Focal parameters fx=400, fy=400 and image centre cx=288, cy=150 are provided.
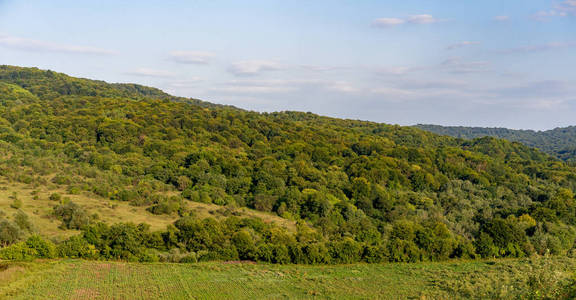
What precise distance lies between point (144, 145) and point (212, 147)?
12584mm

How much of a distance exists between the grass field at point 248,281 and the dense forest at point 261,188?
219 centimetres

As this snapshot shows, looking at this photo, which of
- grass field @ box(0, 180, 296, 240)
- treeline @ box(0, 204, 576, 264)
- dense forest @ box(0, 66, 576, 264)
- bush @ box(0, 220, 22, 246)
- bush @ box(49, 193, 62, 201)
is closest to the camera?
treeline @ box(0, 204, 576, 264)

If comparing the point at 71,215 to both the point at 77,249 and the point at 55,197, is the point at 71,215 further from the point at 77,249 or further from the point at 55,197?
the point at 77,249

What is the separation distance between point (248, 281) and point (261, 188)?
30762 millimetres

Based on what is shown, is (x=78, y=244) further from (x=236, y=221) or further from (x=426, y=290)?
(x=426, y=290)

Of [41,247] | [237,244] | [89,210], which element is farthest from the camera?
[89,210]

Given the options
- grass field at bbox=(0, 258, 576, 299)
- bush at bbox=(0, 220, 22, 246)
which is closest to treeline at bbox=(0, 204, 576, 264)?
bush at bbox=(0, 220, 22, 246)

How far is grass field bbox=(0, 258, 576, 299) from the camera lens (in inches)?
963

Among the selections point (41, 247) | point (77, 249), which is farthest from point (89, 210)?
point (41, 247)

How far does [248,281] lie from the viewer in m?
28.6

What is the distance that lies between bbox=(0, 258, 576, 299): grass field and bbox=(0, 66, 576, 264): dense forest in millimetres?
2186

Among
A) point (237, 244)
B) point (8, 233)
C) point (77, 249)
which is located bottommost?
point (77, 249)

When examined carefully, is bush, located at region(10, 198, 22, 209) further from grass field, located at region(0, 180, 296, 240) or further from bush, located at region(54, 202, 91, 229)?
bush, located at region(54, 202, 91, 229)

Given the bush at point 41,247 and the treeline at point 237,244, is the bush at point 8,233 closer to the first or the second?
the treeline at point 237,244
